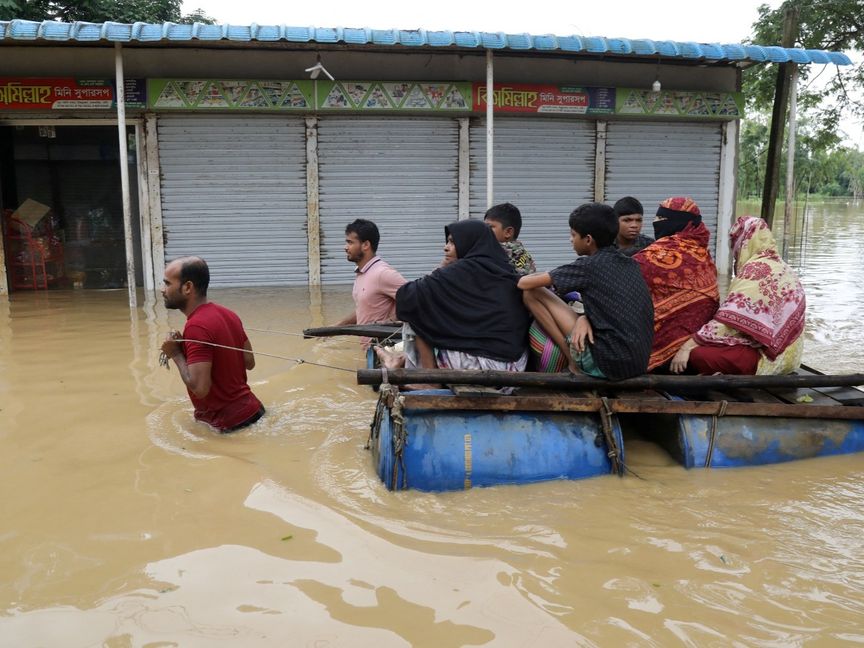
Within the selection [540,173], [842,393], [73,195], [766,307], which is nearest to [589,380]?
[766,307]

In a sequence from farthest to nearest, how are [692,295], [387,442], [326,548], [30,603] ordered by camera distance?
1. [692,295]
2. [387,442]
3. [326,548]
4. [30,603]

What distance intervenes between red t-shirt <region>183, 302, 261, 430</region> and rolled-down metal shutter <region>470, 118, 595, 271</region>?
7.03m

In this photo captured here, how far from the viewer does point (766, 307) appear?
450 centimetres

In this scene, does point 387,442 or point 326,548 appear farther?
point 387,442

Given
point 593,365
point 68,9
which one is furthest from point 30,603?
point 68,9

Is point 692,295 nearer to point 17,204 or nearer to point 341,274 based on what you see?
point 341,274

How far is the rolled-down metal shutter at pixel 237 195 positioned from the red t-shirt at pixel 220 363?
6277mm

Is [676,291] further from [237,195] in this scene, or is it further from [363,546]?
[237,195]

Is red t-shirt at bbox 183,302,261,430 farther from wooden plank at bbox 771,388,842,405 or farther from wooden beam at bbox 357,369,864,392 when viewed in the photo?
wooden plank at bbox 771,388,842,405

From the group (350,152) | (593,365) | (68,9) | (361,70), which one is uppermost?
(68,9)

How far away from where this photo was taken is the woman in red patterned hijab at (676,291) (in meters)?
4.68

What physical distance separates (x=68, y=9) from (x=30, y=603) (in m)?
15.4

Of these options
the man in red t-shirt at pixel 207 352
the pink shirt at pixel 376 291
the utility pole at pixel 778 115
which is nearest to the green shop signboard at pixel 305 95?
the utility pole at pixel 778 115

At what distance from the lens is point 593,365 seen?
416 cm
